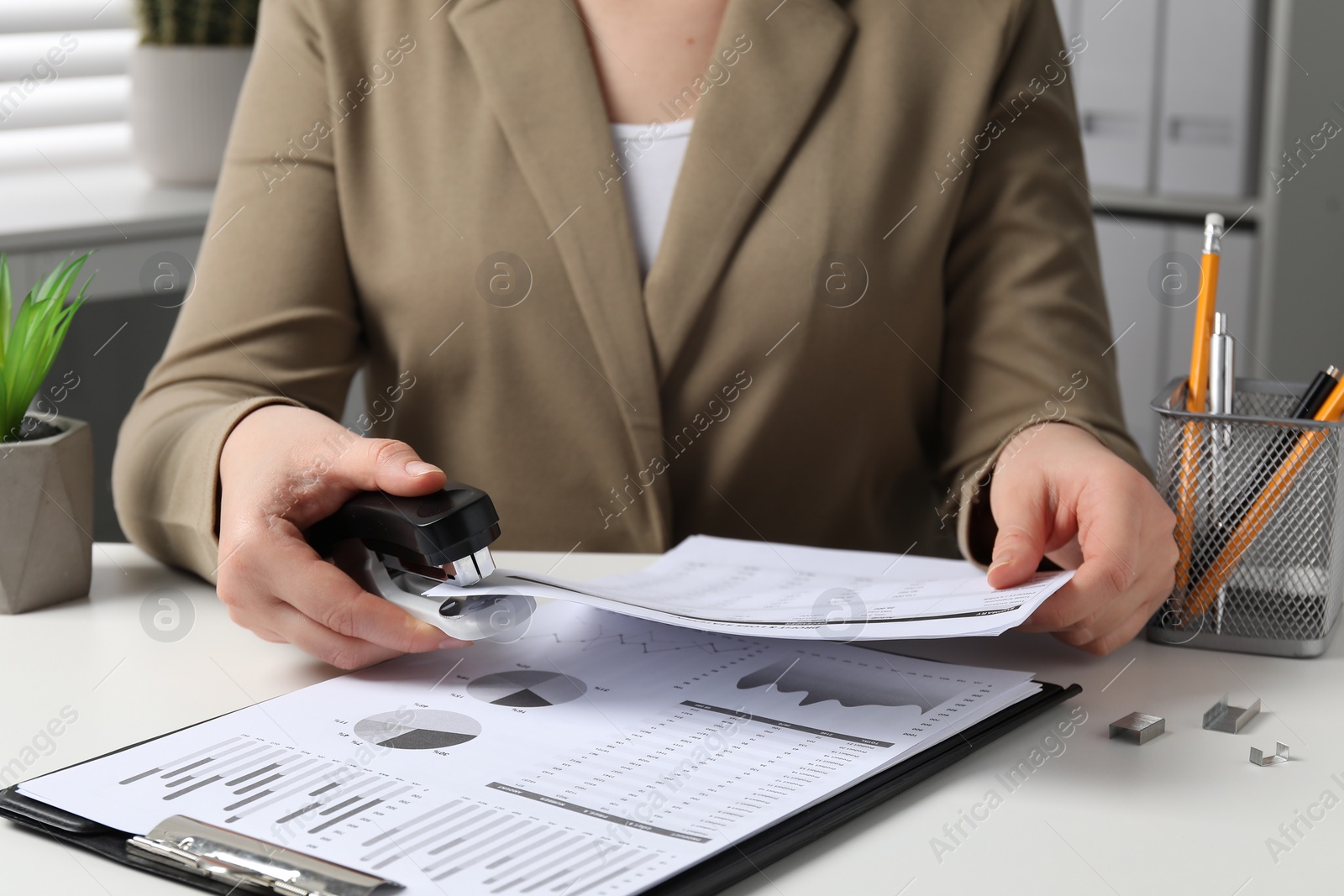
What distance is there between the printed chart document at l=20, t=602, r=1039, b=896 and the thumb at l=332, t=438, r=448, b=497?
95 millimetres

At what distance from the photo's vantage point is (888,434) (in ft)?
3.44

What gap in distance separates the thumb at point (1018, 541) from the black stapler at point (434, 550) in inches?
9.7

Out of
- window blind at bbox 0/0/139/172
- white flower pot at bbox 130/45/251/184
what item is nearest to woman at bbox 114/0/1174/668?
white flower pot at bbox 130/45/251/184

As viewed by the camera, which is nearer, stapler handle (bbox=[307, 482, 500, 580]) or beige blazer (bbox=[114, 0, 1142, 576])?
stapler handle (bbox=[307, 482, 500, 580])

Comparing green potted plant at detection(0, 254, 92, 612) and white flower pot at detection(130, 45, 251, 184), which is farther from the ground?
white flower pot at detection(130, 45, 251, 184)

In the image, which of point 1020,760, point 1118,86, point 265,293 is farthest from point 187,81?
point 1020,760

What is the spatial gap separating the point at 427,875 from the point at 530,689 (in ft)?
0.62

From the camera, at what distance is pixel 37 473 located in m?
0.74

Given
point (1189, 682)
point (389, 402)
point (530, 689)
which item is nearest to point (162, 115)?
point (389, 402)

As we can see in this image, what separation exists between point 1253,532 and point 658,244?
498 millimetres

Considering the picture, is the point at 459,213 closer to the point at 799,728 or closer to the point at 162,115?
the point at 799,728

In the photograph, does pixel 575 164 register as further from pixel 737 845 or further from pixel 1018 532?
pixel 737 845

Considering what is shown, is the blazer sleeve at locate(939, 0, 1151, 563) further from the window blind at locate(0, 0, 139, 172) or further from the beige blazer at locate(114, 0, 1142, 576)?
the window blind at locate(0, 0, 139, 172)

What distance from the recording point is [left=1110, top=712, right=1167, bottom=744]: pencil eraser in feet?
1.90
